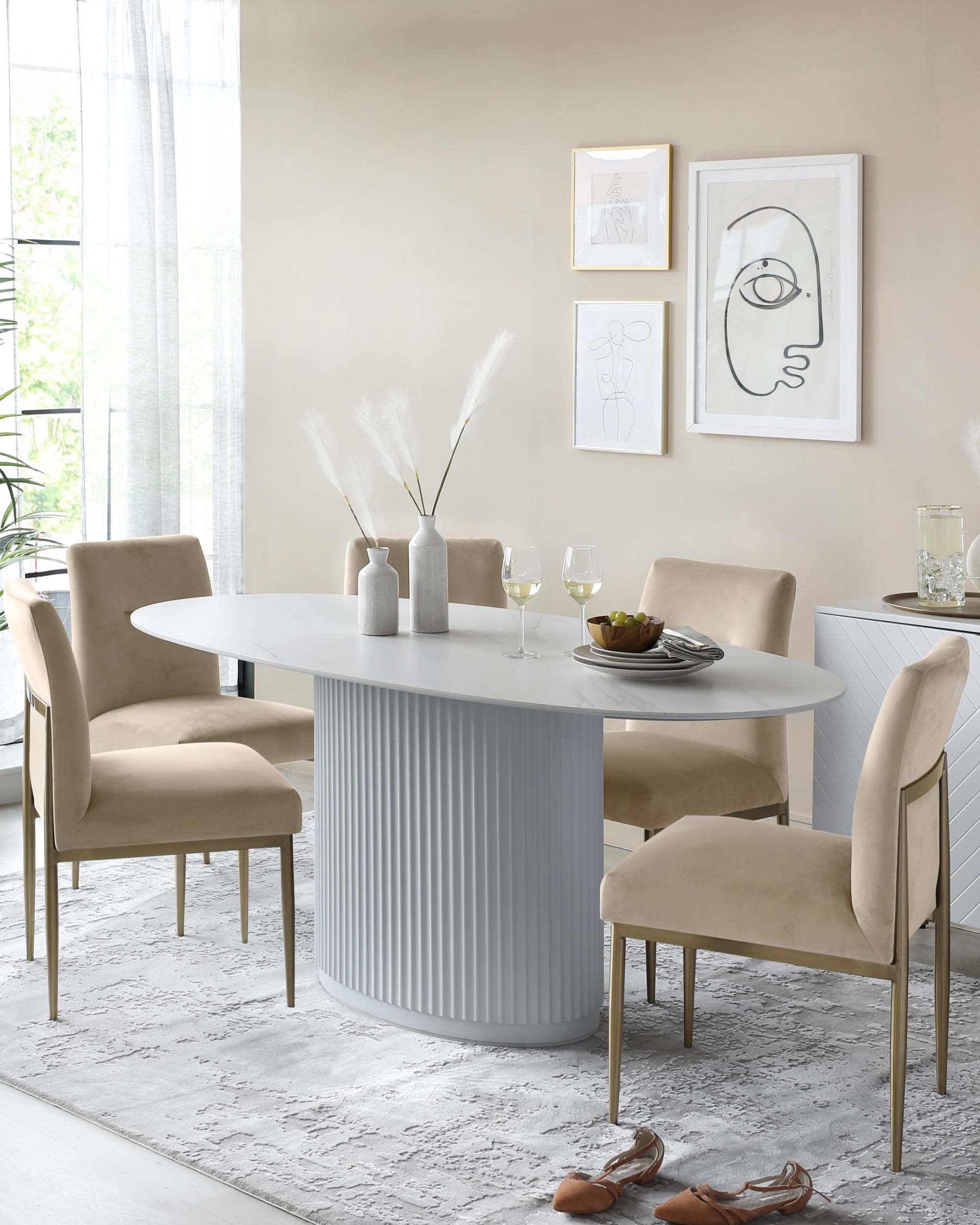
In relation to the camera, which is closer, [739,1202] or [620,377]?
[739,1202]

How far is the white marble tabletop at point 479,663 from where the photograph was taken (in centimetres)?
259

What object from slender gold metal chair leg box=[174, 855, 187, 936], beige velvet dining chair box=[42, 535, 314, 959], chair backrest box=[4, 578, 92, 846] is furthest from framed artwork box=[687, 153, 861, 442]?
chair backrest box=[4, 578, 92, 846]

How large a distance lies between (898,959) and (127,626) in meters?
2.31

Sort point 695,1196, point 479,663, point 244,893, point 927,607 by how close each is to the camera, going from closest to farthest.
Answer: point 695,1196, point 479,663, point 927,607, point 244,893

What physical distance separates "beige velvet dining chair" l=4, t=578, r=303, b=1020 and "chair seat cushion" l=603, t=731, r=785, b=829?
73 cm

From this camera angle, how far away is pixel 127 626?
398cm

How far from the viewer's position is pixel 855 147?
153 inches

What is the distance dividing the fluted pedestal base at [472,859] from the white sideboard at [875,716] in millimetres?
859

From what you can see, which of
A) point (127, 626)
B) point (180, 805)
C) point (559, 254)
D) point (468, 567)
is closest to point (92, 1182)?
point (180, 805)

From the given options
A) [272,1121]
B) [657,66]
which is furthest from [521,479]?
[272,1121]

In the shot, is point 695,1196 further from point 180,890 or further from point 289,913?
point 180,890

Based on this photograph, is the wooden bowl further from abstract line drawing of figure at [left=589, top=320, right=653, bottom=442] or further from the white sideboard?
abstract line drawing of figure at [left=589, top=320, right=653, bottom=442]

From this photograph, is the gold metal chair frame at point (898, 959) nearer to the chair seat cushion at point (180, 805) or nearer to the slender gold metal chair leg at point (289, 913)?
the slender gold metal chair leg at point (289, 913)

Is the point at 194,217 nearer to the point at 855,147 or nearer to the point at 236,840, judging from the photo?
the point at 855,147
